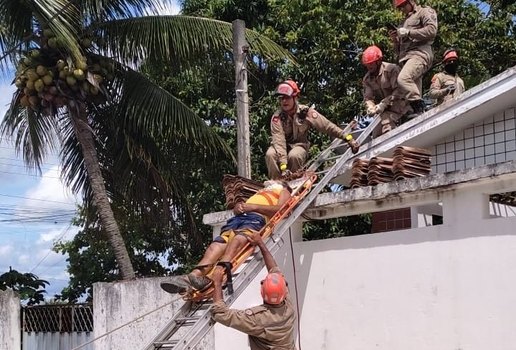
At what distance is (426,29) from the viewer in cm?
870

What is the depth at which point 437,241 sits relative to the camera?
6.73 meters

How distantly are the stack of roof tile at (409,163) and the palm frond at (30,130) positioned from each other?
596 centimetres

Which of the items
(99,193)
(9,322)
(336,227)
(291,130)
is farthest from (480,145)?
(9,322)

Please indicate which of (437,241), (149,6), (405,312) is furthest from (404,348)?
(149,6)

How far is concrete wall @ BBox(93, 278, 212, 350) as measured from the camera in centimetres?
891

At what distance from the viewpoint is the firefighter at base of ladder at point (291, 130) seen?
27.3 feet

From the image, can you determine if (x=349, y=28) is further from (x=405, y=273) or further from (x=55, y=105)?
(x=405, y=273)

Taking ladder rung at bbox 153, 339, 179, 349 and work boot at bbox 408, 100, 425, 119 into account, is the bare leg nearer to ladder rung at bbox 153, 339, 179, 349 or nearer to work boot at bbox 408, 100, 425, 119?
ladder rung at bbox 153, 339, 179, 349

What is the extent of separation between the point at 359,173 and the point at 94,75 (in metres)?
4.48

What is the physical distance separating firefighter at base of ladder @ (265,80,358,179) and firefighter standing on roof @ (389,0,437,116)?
3.03ft

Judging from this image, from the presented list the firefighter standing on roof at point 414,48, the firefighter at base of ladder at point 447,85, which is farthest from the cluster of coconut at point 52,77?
the firefighter at base of ladder at point 447,85

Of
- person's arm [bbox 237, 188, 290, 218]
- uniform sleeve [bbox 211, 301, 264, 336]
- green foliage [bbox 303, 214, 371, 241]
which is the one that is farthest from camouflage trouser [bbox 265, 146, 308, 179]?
green foliage [bbox 303, 214, 371, 241]

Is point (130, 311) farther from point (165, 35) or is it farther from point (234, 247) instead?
point (165, 35)

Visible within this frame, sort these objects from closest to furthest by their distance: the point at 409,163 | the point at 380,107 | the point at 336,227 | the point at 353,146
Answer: the point at 409,163, the point at 353,146, the point at 380,107, the point at 336,227
